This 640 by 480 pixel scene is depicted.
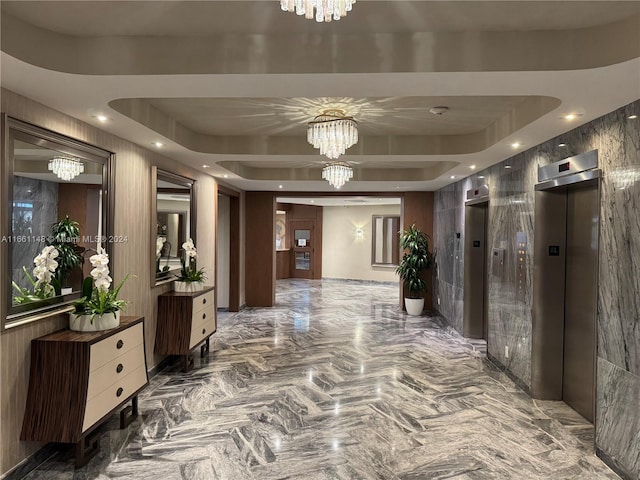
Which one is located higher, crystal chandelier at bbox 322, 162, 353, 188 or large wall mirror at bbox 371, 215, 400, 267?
crystal chandelier at bbox 322, 162, 353, 188

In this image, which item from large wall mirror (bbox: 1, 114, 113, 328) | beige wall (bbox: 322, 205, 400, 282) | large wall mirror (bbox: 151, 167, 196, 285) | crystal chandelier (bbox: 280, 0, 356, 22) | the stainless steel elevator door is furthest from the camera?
beige wall (bbox: 322, 205, 400, 282)

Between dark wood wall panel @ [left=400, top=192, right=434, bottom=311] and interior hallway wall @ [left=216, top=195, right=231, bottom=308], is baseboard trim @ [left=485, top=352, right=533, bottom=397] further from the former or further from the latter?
interior hallway wall @ [left=216, top=195, right=231, bottom=308]

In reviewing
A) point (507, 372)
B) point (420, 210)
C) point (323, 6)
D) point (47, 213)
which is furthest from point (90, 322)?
point (420, 210)

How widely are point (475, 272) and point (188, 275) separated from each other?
4.51 m

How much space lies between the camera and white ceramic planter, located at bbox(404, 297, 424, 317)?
28.6 feet

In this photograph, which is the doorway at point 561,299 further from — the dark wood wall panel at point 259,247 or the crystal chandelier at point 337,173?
the dark wood wall panel at point 259,247

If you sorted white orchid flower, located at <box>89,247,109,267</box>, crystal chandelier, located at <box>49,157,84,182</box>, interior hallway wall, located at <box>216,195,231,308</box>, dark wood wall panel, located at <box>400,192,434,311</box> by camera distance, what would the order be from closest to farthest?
crystal chandelier, located at <box>49,157,84,182</box>, white orchid flower, located at <box>89,247,109,267</box>, interior hallway wall, located at <box>216,195,231,308</box>, dark wood wall panel, located at <box>400,192,434,311</box>

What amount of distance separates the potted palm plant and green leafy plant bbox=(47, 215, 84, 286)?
21.7 feet

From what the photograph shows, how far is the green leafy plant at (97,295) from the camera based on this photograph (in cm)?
334

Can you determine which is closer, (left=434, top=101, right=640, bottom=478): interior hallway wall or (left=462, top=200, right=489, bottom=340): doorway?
(left=434, top=101, right=640, bottom=478): interior hallway wall

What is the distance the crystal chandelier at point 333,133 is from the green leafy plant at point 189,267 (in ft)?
8.41

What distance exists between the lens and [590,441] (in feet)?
11.4

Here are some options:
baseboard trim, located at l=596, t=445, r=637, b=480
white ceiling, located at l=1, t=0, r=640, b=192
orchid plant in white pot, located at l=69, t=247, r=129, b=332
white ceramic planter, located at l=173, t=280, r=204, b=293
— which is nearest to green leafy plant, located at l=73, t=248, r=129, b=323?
orchid plant in white pot, located at l=69, t=247, r=129, b=332

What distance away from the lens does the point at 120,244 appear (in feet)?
13.7
